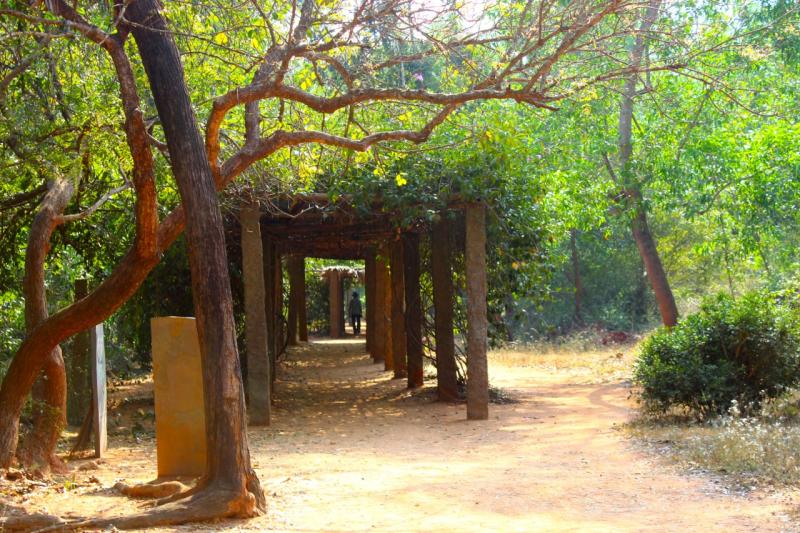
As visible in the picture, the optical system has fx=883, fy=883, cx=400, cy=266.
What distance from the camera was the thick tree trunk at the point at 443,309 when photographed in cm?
1369

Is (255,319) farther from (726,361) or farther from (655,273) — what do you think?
(655,273)

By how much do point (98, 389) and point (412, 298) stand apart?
6681 millimetres

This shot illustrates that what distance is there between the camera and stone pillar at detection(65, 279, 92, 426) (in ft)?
36.8

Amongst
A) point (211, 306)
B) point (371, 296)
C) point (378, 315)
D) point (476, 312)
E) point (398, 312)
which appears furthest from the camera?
point (371, 296)

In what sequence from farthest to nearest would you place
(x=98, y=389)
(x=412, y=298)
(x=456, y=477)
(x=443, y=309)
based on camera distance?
(x=412, y=298) < (x=443, y=309) < (x=98, y=389) < (x=456, y=477)

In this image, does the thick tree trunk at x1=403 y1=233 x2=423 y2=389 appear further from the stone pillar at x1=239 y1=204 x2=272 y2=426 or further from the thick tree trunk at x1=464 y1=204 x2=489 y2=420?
the stone pillar at x1=239 y1=204 x2=272 y2=426

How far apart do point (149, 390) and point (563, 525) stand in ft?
38.0

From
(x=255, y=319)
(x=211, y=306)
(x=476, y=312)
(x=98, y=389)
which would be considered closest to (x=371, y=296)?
(x=255, y=319)

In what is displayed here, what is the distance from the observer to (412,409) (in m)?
13.5

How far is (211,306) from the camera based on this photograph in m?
6.29

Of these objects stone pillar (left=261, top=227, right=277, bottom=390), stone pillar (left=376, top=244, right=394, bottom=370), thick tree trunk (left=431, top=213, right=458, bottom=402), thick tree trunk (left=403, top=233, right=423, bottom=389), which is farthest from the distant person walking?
thick tree trunk (left=431, top=213, right=458, bottom=402)

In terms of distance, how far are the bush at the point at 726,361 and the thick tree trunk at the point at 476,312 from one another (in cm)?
214

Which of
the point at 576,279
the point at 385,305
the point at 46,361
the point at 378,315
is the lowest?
the point at 46,361

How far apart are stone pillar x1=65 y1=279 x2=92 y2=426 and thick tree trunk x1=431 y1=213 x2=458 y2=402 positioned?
521 centimetres
